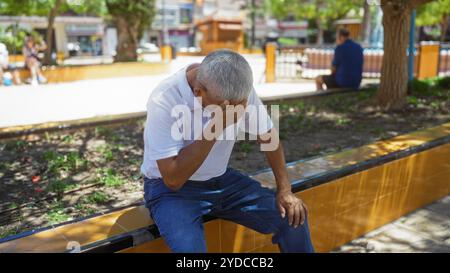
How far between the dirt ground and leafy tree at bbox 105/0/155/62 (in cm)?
1148

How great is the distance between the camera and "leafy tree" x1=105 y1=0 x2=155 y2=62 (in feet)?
54.6

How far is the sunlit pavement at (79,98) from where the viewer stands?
25.3 ft

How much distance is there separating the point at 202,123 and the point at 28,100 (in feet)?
27.9

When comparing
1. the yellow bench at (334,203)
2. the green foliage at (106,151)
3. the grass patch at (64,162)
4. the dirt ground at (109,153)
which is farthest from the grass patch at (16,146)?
the yellow bench at (334,203)

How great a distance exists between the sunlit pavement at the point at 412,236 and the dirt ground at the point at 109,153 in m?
1.04

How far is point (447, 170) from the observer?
12.8ft

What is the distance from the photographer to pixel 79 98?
9898mm

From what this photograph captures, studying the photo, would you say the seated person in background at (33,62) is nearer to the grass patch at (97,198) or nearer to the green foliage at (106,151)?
the green foliage at (106,151)

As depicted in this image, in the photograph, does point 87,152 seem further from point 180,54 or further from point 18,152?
point 180,54

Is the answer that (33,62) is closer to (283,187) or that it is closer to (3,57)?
(3,57)

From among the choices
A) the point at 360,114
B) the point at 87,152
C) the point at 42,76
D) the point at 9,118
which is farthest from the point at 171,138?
the point at 42,76

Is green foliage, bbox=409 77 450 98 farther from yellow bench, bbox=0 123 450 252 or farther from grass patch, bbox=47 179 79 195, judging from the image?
grass patch, bbox=47 179 79 195

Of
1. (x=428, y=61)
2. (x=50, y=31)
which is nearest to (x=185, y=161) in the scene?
(x=428, y=61)

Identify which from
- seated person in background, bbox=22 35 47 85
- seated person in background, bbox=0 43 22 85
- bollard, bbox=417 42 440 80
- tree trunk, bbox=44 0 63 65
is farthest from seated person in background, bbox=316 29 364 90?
tree trunk, bbox=44 0 63 65
